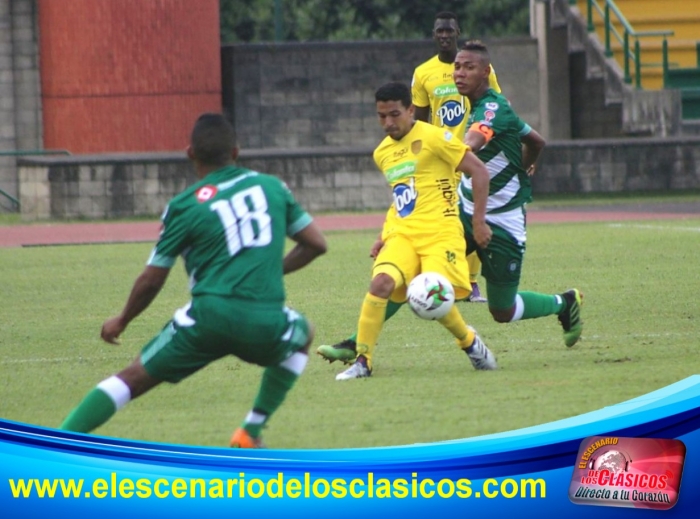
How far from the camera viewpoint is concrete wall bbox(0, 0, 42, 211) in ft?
83.1

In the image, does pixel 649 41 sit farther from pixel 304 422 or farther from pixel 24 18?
pixel 304 422

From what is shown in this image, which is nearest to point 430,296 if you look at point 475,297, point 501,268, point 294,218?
point 501,268

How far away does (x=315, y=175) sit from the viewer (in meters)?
21.9

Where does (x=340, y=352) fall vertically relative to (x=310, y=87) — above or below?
below

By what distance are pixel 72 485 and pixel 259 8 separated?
3553 centimetres

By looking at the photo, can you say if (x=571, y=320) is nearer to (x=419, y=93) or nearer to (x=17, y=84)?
(x=419, y=93)

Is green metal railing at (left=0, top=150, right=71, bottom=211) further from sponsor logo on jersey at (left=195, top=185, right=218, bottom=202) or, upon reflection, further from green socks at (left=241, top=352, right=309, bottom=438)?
sponsor logo on jersey at (left=195, top=185, right=218, bottom=202)

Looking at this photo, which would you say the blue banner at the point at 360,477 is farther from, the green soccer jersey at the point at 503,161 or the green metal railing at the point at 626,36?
the green metal railing at the point at 626,36

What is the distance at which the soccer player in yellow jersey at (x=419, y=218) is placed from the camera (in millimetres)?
8258

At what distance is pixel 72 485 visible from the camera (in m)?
5.36

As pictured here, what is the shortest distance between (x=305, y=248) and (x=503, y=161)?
3.35 metres

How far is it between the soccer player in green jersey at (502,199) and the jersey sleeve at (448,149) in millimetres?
598

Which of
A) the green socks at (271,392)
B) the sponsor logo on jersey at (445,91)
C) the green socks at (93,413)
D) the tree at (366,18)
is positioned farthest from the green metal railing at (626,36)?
the green socks at (93,413)

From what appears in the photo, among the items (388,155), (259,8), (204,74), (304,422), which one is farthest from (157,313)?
(259,8)
